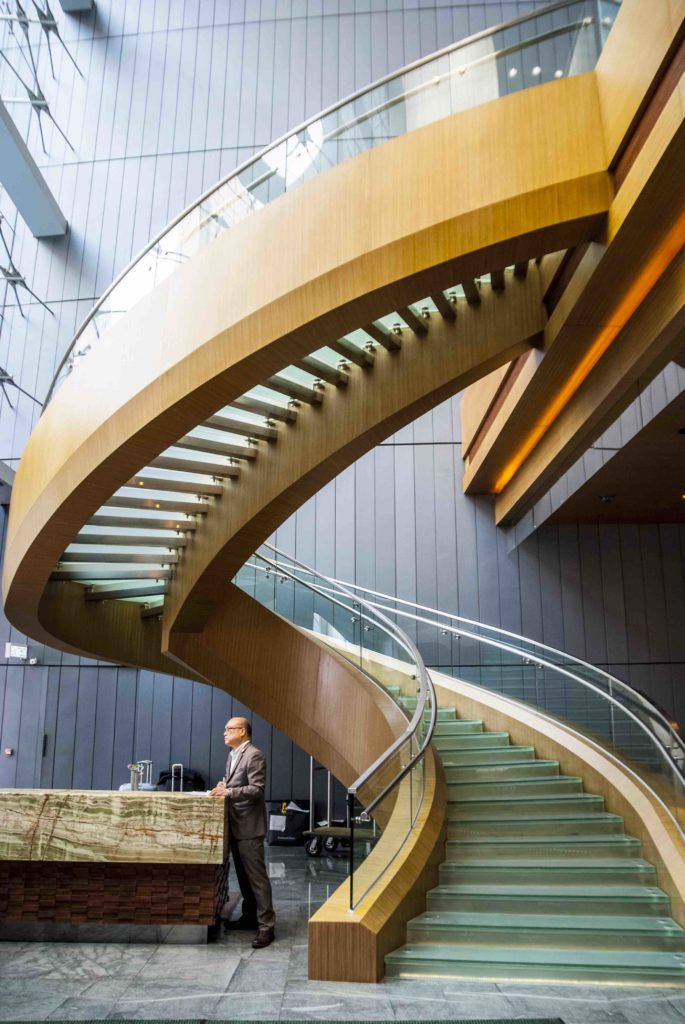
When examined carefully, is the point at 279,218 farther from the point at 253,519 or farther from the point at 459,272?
the point at 253,519

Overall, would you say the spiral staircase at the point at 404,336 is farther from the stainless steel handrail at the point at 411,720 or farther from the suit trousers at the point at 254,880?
the suit trousers at the point at 254,880

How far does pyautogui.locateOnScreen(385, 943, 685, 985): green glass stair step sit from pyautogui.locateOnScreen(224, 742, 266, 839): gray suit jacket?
131 cm

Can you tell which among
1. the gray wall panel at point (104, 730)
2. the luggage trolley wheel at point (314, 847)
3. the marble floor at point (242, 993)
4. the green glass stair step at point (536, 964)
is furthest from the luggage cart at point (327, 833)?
the marble floor at point (242, 993)

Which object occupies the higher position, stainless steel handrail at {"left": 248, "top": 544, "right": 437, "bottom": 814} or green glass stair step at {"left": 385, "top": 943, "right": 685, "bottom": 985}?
stainless steel handrail at {"left": 248, "top": 544, "right": 437, "bottom": 814}

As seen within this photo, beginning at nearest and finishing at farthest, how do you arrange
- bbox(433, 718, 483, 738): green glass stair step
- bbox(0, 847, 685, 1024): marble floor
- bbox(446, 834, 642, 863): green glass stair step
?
bbox(0, 847, 685, 1024): marble floor → bbox(446, 834, 642, 863): green glass stair step → bbox(433, 718, 483, 738): green glass stair step

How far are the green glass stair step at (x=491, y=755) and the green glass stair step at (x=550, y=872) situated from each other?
1.86 metres

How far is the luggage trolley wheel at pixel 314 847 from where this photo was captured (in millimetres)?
10758

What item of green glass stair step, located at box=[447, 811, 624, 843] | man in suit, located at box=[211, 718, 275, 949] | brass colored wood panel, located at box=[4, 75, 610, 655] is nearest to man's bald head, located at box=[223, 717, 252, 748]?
man in suit, located at box=[211, 718, 275, 949]

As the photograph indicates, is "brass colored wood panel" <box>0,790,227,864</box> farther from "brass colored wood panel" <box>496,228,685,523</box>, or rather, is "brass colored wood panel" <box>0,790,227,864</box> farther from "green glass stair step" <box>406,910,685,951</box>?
"brass colored wood panel" <box>496,228,685,523</box>

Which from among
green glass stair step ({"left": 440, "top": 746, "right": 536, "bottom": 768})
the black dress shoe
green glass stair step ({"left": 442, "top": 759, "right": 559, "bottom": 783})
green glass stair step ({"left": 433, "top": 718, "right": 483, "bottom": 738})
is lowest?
the black dress shoe

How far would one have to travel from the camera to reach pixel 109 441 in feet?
19.3

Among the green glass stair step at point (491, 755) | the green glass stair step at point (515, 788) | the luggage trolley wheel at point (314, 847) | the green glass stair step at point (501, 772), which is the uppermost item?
the green glass stair step at point (491, 755)

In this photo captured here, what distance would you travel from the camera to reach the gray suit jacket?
5.93 m

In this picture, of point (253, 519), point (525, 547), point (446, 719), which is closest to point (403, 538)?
point (525, 547)
